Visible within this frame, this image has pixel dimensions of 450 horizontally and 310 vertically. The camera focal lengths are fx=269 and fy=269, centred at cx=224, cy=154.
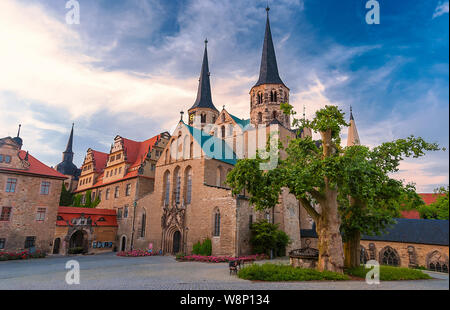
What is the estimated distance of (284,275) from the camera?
1273 cm

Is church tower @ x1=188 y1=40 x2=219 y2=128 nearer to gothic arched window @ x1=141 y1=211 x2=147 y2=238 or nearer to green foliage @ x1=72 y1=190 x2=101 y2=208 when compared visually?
green foliage @ x1=72 y1=190 x2=101 y2=208

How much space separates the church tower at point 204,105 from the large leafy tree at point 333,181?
35695mm

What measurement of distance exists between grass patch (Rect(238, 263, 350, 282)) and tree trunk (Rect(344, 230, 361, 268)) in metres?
3.18

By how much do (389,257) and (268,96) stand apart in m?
24.5

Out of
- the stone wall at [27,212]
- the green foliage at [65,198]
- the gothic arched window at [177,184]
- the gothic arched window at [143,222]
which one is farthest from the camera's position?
the green foliage at [65,198]

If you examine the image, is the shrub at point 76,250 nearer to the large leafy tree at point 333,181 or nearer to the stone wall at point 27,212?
the stone wall at point 27,212

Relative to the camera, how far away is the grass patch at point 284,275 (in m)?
12.6

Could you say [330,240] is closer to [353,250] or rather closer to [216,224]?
[353,250]

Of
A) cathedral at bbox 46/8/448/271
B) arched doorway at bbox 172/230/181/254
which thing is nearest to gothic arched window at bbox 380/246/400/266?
cathedral at bbox 46/8/448/271

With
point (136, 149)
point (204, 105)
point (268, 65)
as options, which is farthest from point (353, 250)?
point (204, 105)

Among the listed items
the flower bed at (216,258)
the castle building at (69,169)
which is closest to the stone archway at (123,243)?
the flower bed at (216,258)

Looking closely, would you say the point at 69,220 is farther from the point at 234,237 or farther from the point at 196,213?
the point at 234,237

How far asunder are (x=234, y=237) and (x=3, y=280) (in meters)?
15.4

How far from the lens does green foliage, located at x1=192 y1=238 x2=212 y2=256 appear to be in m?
24.2
